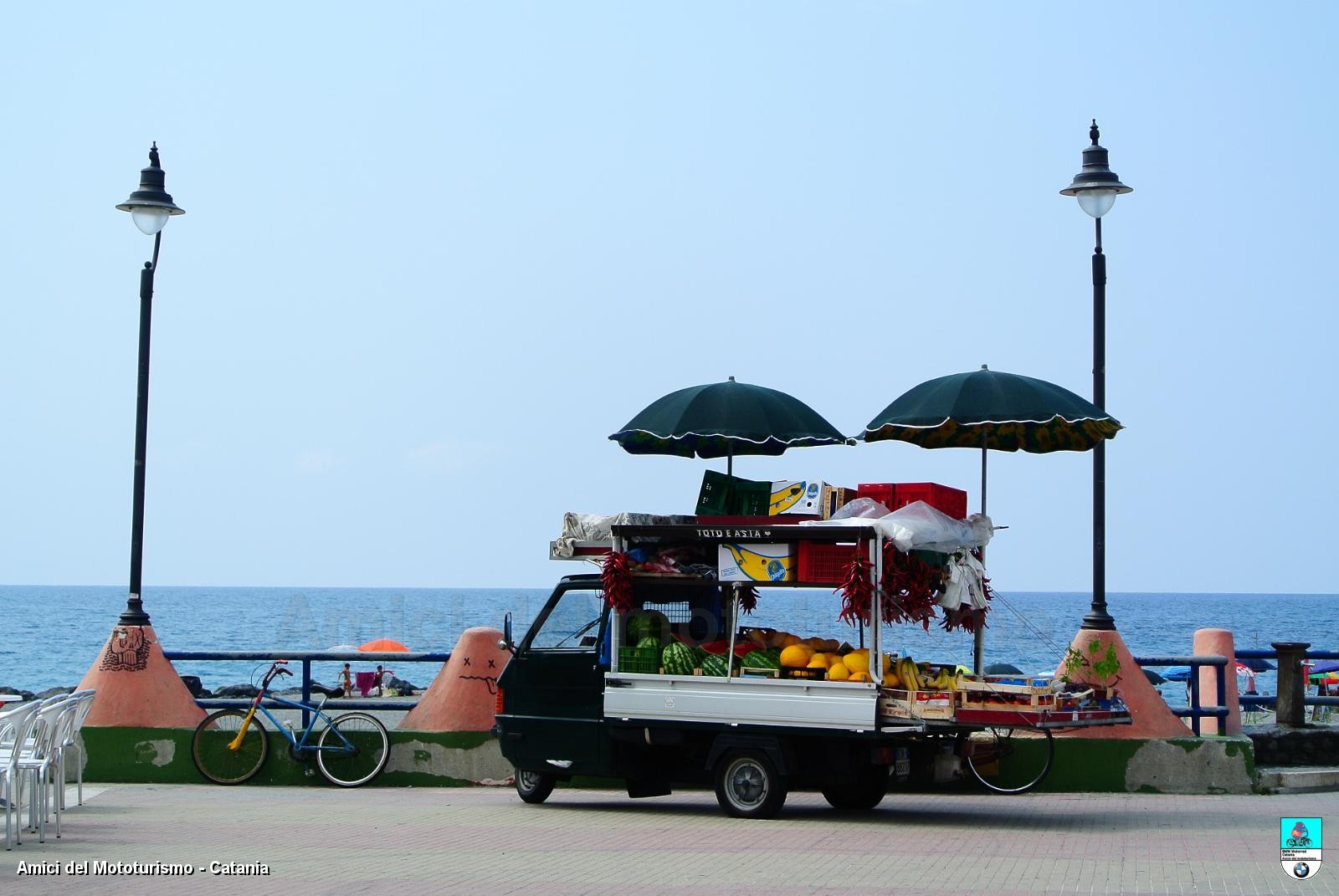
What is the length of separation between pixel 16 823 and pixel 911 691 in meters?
6.34

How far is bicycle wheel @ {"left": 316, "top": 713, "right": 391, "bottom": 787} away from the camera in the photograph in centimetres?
1559

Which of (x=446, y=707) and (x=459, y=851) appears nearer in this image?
(x=459, y=851)

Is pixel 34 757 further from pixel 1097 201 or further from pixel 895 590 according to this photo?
pixel 1097 201

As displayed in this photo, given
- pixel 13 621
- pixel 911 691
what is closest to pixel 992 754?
pixel 911 691

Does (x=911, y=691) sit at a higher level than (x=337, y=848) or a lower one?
higher

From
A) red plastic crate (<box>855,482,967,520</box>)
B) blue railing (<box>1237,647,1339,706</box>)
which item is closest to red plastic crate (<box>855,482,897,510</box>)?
red plastic crate (<box>855,482,967,520</box>)

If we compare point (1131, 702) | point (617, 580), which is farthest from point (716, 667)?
point (1131, 702)

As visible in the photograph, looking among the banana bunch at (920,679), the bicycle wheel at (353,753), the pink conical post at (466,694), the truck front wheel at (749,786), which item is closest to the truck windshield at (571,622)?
the truck front wheel at (749,786)

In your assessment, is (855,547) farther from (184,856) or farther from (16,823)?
(16,823)

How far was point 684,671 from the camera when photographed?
1320cm

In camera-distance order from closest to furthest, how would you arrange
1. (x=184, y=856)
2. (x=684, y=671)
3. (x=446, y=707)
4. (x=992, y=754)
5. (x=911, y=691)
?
(x=184, y=856), (x=911, y=691), (x=684, y=671), (x=992, y=754), (x=446, y=707)

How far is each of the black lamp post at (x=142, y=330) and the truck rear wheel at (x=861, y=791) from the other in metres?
6.70

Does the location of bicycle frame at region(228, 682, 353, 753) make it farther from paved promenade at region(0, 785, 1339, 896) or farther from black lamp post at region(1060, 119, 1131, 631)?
black lamp post at region(1060, 119, 1131, 631)

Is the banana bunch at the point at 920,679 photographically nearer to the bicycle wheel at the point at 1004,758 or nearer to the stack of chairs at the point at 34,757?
the bicycle wheel at the point at 1004,758
